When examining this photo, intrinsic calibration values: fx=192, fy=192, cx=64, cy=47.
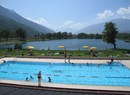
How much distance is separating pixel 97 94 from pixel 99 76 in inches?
483

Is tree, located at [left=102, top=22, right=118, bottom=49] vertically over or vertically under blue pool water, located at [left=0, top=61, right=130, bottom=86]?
over

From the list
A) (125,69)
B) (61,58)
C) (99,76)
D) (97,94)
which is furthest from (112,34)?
(97,94)

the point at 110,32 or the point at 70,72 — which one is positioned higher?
the point at 110,32

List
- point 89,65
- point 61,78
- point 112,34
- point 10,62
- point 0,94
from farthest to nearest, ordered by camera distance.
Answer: point 112,34 → point 10,62 → point 89,65 → point 61,78 → point 0,94

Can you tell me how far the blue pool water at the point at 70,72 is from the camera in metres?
22.7

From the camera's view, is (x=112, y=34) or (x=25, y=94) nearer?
(x=25, y=94)

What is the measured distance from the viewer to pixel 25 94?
12.3m

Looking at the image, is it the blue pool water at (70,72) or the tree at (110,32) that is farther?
the tree at (110,32)

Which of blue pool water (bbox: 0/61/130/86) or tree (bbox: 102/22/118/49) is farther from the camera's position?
tree (bbox: 102/22/118/49)

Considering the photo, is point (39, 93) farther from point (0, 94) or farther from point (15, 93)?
point (0, 94)

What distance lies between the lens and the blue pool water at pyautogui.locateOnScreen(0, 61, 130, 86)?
74.3 ft

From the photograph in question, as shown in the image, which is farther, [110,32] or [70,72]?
[110,32]

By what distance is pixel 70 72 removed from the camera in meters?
27.1

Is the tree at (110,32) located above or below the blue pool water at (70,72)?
above
